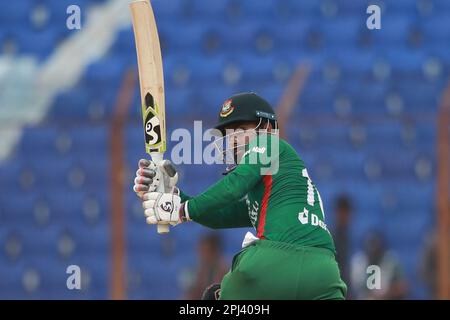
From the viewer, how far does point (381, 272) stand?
27.2ft

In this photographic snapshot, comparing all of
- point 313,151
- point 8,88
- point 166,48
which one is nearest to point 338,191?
point 313,151

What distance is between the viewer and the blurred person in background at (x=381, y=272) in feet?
26.9

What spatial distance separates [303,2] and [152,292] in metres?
3.68

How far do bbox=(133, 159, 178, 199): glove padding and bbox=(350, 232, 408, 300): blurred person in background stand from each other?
10.7ft

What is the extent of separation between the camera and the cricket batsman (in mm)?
4863

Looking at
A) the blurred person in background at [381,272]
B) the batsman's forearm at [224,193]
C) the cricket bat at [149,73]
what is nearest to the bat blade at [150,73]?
the cricket bat at [149,73]

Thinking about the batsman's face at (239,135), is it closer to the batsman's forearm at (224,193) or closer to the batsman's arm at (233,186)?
the batsman's arm at (233,186)

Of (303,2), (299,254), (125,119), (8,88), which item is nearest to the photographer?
(299,254)

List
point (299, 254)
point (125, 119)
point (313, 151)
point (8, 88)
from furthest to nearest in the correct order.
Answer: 1. point (8, 88)
2. point (313, 151)
3. point (125, 119)
4. point (299, 254)

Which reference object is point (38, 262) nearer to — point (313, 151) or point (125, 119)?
point (125, 119)

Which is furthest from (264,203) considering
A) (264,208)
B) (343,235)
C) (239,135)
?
(343,235)

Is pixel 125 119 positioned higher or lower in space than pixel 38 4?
lower
